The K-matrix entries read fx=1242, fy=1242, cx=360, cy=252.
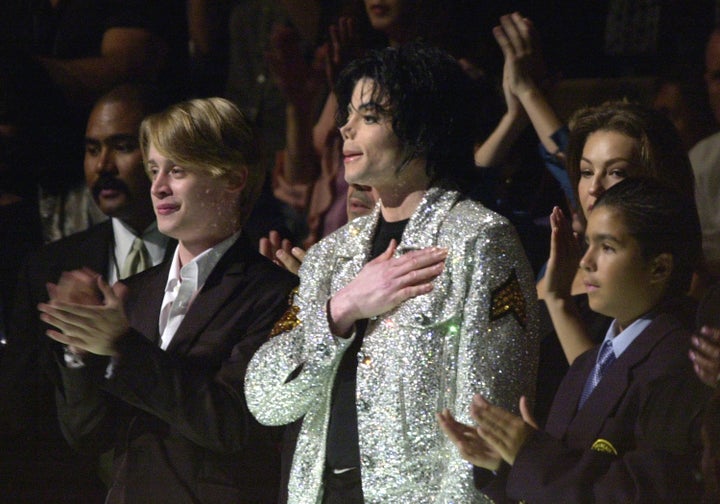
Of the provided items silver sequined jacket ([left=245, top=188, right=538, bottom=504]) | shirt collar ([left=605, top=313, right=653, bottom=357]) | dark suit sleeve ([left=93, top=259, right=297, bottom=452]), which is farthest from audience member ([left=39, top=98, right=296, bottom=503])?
shirt collar ([left=605, top=313, right=653, bottom=357])

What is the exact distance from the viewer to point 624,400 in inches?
72.6

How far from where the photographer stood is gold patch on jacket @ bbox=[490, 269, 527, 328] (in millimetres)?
1932

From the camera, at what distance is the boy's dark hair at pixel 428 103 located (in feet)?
6.77

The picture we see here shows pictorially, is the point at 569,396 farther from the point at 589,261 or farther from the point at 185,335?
the point at 185,335

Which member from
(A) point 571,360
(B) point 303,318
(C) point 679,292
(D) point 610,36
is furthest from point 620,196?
(D) point 610,36

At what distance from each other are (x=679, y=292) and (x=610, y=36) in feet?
3.31

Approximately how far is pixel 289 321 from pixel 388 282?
0.27 m

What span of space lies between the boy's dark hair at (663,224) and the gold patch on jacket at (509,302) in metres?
0.19

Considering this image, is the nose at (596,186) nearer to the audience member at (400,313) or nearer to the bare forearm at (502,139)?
the audience member at (400,313)

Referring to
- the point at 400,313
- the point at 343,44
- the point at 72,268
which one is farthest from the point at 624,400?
the point at 72,268

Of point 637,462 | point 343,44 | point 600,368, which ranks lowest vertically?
point 637,462

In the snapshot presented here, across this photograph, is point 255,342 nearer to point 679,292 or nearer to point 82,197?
point 679,292

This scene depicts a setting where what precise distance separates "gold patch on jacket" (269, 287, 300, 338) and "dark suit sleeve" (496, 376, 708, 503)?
0.53 metres

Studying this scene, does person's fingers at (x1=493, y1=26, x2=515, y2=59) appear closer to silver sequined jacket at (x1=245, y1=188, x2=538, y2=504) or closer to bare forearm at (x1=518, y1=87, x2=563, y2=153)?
bare forearm at (x1=518, y1=87, x2=563, y2=153)
